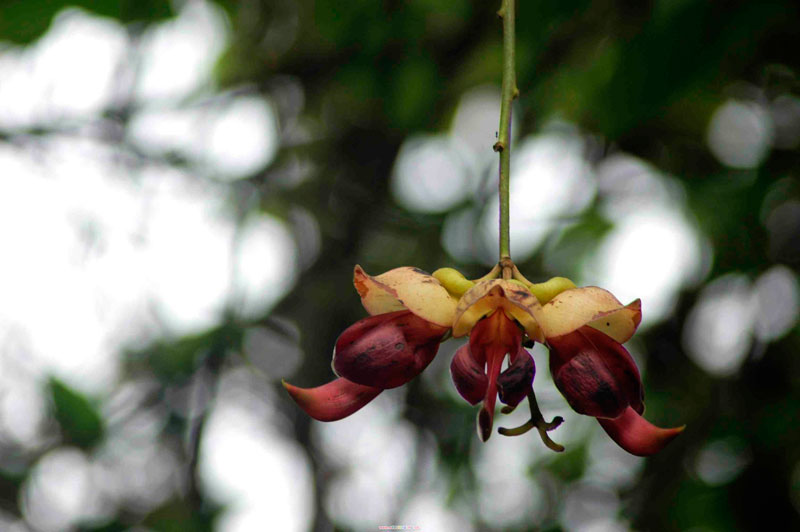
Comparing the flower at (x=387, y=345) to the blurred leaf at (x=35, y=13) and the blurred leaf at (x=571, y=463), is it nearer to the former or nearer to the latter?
the blurred leaf at (x=35, y=13)

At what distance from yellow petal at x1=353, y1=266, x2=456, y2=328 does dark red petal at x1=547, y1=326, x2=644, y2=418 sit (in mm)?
63

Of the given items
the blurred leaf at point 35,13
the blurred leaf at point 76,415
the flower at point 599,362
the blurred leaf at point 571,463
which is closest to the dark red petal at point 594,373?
the flower at point 599,362

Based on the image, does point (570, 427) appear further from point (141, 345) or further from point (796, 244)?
point (141, 345)

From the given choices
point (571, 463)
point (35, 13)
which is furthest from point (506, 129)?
point (571, 463)

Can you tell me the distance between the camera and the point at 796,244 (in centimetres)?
129

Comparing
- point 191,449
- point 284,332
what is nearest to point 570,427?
point 284,332

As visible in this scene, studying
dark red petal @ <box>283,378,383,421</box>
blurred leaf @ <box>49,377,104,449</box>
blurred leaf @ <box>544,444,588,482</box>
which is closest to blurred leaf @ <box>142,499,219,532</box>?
blurred leaf @ <box>49,377,104,449</box>

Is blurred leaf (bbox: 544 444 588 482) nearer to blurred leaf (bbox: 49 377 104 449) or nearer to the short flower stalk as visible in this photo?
blurred leaf (bbox: 49 377 104 449)

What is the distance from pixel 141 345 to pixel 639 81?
1574 millimetres

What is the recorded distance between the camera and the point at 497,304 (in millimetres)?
460

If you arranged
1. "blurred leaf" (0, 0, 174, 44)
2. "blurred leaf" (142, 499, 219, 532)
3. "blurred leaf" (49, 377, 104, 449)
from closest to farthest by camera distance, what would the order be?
"blurred leaf" (0, 0, 174, 44)
"blurred leaf" (49, 377, 104, 449)
"blurred leaf" (142, 499, 219, 532)

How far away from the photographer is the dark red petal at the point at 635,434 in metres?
0.45

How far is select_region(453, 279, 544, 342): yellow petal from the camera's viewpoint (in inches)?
17.3

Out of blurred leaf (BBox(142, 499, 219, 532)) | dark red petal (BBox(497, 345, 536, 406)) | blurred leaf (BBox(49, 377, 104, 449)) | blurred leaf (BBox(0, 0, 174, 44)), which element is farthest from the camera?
blurred leaf (BBox(142, 499, 219, 532))
